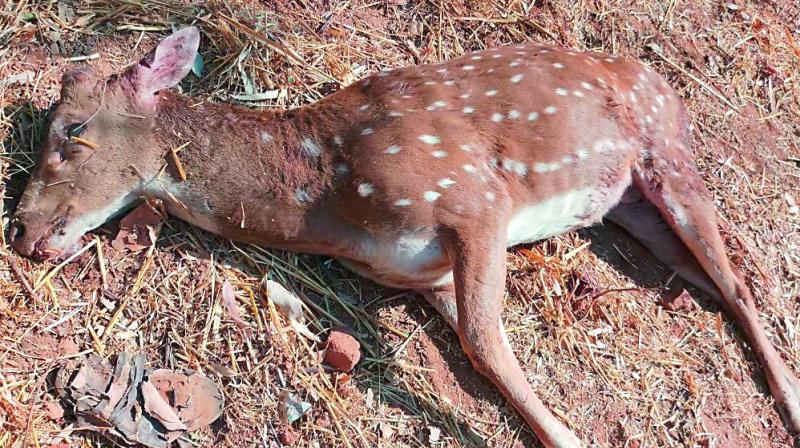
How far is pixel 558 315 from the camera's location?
14.7 feet

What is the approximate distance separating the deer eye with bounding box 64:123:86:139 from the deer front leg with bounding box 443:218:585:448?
5.96 feet

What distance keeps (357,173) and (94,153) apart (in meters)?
1.26

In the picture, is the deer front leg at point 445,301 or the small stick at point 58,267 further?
the deer front leg at point 445,301

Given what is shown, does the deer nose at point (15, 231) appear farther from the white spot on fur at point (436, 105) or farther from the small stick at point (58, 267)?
the white spot on fur at point (436, 105)

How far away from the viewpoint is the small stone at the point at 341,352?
3908 millimetres

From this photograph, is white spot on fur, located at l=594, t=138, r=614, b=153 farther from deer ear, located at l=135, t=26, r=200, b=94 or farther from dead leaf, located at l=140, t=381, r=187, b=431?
dead leaf, located at l=140, t=381, r=187, b=431

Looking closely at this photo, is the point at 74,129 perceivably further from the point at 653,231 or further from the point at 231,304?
the point at 653,231

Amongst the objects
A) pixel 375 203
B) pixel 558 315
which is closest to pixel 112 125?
pixel 375 203

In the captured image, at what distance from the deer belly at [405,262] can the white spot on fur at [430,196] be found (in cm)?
17

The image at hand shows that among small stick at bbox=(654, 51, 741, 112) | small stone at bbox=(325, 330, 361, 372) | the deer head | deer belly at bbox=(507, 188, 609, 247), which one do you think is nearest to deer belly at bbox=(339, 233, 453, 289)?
small stone at bbox=(325, 330, 361, 372)

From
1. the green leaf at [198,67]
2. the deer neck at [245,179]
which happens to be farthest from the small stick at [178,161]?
the green leaf at [198,67]

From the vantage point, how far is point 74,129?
390 centimetres

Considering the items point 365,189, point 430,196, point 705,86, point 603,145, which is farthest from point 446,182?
point 705,86

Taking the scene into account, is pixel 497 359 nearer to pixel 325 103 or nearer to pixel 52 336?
pixel 325 103
